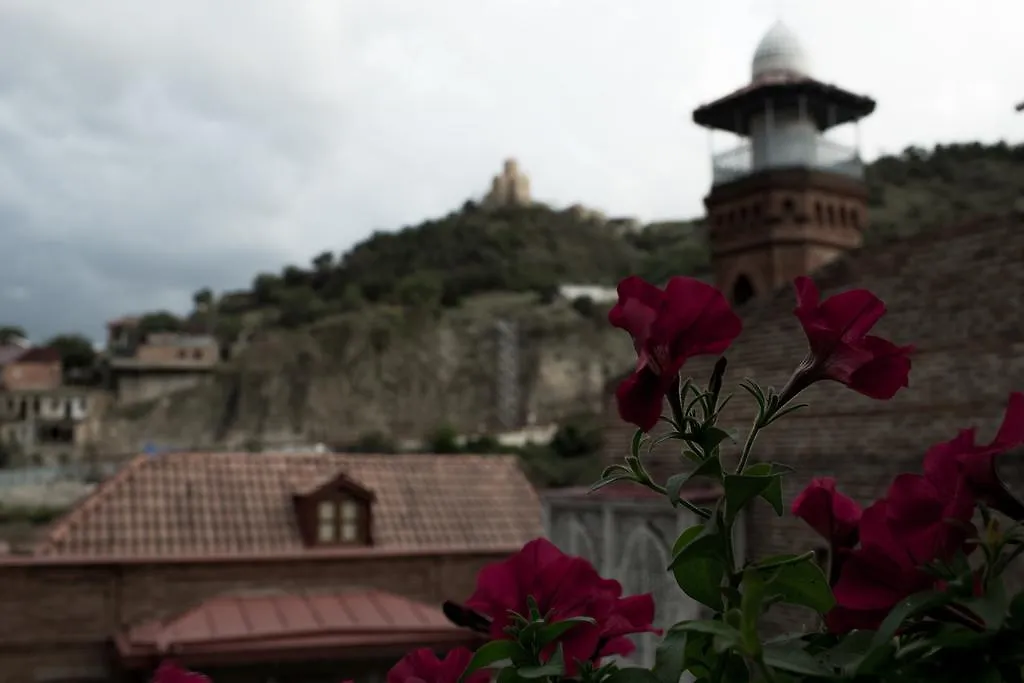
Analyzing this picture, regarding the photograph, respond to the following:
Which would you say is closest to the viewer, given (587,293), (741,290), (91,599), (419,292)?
(91,599)

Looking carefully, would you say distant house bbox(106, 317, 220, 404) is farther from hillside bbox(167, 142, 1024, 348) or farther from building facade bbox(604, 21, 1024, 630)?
building facade bbox(604, 21, 1024, 630)

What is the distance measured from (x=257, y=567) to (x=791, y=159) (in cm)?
990

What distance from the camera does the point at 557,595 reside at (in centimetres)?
166

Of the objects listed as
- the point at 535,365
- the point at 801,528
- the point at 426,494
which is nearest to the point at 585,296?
the point at 535,365

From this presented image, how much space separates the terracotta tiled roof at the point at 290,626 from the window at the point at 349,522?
34.7 inches

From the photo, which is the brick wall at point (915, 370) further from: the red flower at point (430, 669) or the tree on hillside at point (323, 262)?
the tree on hillside at point (323, 262)

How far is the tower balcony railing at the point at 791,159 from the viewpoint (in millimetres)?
13047

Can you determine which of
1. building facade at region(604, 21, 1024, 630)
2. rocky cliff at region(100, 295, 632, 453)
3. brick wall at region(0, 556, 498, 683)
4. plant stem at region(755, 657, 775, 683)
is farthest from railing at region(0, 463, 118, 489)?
plant stem at region(755, 657, 775, 683)

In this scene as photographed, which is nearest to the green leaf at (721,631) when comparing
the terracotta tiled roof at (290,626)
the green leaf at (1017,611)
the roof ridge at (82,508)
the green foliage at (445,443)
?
the green leaf at (1017,611)

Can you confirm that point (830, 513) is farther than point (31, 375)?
No

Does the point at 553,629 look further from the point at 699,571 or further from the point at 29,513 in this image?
the point at 29,513

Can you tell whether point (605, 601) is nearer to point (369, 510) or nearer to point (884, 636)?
point (884, 636)

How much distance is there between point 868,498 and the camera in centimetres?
719

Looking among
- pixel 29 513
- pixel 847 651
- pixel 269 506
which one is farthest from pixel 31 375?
pixel 847 651
